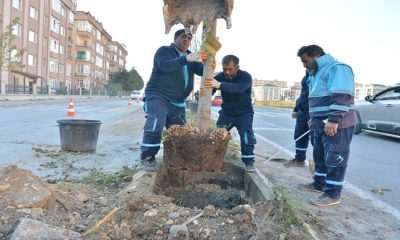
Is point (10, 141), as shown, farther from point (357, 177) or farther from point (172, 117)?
point (357, 177)

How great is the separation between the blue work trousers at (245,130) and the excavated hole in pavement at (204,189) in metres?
0.45

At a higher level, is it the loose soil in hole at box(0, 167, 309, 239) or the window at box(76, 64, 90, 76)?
the window at box(76, 64, 90, 76)

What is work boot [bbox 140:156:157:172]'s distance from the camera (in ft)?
15.8

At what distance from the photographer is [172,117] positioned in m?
5.51

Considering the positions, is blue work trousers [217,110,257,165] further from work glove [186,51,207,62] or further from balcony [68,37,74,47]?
balcony [68,37,74,47]

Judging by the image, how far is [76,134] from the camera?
733 centimetres

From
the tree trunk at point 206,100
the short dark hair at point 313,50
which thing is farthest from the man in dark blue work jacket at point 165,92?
the short dark hair at point 313,50

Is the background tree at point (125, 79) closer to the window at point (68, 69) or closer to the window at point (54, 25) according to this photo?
the window at point (68, 69)

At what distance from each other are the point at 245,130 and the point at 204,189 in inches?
53.5

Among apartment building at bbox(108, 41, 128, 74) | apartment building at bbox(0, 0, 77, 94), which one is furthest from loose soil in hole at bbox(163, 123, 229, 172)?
apartment building at bbox(108, 41, 128, 74)

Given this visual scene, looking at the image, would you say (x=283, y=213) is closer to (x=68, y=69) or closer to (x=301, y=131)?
(x=301, y=131)

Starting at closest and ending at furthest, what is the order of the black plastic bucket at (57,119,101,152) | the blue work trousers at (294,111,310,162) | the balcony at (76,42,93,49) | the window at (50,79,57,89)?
the blue work trousers at (294,111,310,162), the black plastic bucket at (57,119,101,152), the window at (50,79,57,89), the balcony at (76,42,93,49)

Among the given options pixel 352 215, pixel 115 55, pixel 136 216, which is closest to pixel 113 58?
pixel 115 55

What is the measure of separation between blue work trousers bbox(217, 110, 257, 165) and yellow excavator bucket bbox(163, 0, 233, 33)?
5.18 ft
